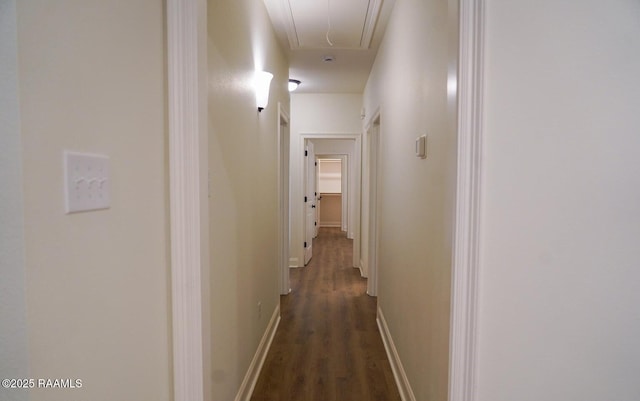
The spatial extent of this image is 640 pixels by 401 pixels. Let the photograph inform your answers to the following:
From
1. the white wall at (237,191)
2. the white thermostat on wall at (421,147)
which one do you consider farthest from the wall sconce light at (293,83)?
the white thermostat on wall at (421,147)

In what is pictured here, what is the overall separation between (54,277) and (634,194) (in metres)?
→ 1.51

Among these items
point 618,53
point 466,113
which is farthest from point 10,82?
point 618,53

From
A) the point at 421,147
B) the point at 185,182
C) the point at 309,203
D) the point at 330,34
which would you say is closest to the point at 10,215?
the point at 185,182

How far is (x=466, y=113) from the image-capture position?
1.06 metres

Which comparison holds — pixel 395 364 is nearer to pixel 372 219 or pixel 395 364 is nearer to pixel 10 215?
pixel 372 219

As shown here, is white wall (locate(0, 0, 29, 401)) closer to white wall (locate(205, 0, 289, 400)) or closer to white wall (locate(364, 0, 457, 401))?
white wall (locate(205, 0, 289, 400))

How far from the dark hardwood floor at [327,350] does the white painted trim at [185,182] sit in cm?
130

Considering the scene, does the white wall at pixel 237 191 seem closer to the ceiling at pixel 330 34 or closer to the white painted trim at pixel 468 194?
the ceiling at pixel 330 34

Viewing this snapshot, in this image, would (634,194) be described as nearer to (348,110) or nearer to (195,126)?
(195,126)

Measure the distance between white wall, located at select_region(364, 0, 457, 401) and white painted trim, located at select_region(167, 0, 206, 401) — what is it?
32.3 inches

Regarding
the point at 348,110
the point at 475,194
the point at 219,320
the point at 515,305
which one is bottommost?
the point at 219,320

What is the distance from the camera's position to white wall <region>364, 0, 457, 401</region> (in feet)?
3.95

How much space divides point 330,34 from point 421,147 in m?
1.91

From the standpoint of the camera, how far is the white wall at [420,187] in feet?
3.95
